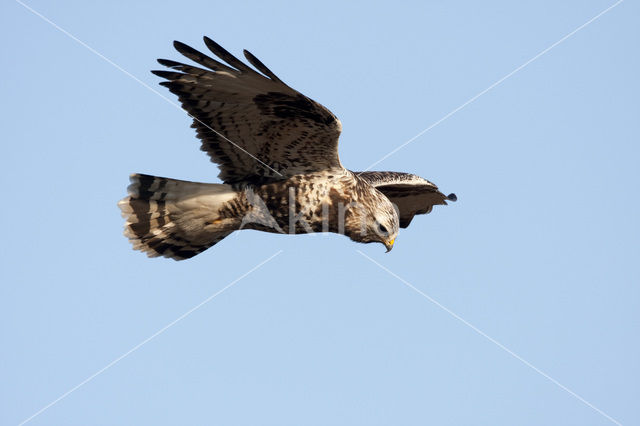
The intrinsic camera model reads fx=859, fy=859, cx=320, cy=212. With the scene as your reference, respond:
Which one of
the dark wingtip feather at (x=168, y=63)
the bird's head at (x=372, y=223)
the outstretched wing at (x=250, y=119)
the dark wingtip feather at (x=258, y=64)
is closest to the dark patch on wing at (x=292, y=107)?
the outstretched wing at (x=250, y=119)

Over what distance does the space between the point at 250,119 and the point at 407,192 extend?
3.10 metres

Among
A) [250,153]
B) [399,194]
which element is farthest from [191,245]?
[399,194]

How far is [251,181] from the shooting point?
833 cm

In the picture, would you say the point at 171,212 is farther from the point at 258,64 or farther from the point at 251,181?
the point at 258,64

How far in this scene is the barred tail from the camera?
8.36 metres

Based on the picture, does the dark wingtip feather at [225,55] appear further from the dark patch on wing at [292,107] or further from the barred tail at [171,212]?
the barred tail at [171,212]

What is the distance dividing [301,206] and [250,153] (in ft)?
2.29

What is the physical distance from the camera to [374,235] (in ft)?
27.1

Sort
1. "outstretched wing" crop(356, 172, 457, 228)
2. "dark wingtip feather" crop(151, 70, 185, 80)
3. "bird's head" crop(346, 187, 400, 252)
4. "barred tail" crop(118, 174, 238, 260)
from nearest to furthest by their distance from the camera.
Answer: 1. "dark wingtip feather" crop(151, 70, 185, 80)
2. "bird's head" crop(346, 187, 400, 252)
3. "barred tail" crop(118, 174, 238, 260)
4. "outstretched wing" crop(356, 172, 457, 228)

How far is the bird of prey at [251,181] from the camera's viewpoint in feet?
24.1

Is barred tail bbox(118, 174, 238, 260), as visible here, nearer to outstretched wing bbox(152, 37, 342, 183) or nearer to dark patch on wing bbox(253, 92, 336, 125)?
outstretched wing bbox(152, 37, 342, 183)

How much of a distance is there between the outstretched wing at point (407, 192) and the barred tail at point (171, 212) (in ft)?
5.79

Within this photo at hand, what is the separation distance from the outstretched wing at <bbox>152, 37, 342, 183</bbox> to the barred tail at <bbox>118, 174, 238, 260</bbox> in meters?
0.28

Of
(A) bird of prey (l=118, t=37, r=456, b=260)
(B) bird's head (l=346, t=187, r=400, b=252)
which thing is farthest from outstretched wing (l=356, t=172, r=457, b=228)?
(A) bird of prey (l=118, t=37, r=456, b=260)
